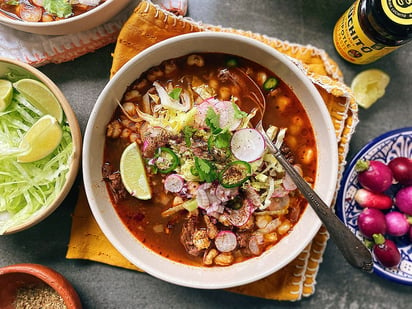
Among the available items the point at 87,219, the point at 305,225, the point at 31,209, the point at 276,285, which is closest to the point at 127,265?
the point at 87,219

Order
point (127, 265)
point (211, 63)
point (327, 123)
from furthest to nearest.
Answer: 1. point (127, 265)
2. point (211, 63)
3. point (327, 123)

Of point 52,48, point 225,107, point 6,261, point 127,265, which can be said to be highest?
point 225,107

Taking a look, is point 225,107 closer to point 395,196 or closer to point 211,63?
point 211,63

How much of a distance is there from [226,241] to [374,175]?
3.01 feet

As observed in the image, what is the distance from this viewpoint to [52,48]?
2.86m

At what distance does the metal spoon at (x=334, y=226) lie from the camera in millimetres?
2350

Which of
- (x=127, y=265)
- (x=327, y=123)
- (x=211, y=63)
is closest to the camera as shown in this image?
(x=327, y=123)

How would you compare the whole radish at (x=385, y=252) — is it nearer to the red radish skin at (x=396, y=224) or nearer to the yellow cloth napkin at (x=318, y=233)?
the red radish skin at (x=396, y=224)

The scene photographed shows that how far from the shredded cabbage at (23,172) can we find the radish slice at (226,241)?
36.1 inches

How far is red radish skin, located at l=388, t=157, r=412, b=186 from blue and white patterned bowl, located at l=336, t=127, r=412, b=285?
7 centimetres

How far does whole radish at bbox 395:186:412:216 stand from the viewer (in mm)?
2832

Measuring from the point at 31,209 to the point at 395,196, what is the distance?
6.97 feet

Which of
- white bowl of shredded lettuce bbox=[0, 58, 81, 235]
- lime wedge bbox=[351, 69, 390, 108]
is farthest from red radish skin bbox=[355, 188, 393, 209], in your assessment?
white bowl of shredded lettuce bbox=[0, 58, 81, 235]

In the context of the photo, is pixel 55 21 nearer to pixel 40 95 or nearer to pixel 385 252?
pixel 40 95
